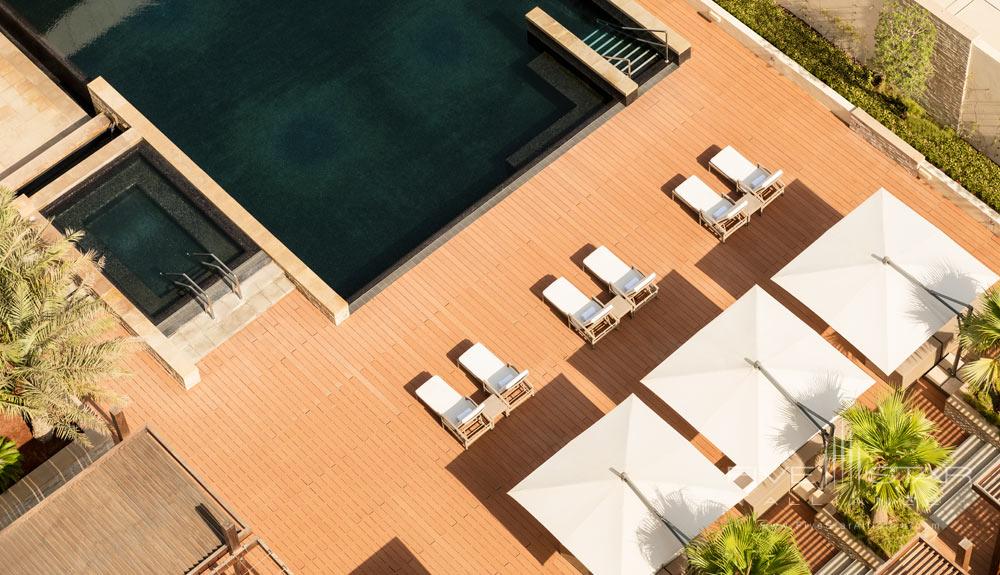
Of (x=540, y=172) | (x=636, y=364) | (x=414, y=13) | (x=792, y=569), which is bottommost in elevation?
(x=792, y=569)

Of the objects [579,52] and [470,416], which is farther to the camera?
[579,52]

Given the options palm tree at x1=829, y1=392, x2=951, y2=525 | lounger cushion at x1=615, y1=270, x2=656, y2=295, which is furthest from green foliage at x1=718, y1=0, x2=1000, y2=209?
palm tree at x1=829, y1=392, x2=951, y2=525

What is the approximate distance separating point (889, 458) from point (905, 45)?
476 inches

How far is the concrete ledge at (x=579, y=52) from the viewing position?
3662 centimetres

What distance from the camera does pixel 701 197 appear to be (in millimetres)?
34688

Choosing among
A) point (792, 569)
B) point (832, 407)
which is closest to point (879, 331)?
point (832, 407)

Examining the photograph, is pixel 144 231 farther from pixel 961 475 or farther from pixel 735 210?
pixel 961 475

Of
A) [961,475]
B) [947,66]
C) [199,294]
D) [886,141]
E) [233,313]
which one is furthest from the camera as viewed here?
[947,66]

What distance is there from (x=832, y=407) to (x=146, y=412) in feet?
49.2

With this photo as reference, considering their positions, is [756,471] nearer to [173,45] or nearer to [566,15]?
[566,15]

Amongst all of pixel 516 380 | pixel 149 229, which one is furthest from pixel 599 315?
pixel 149 229

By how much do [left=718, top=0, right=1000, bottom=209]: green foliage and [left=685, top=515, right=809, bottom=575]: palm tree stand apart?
1310 centimetres

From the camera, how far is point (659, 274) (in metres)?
34.2

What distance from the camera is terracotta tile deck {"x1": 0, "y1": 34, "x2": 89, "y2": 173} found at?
120ft
